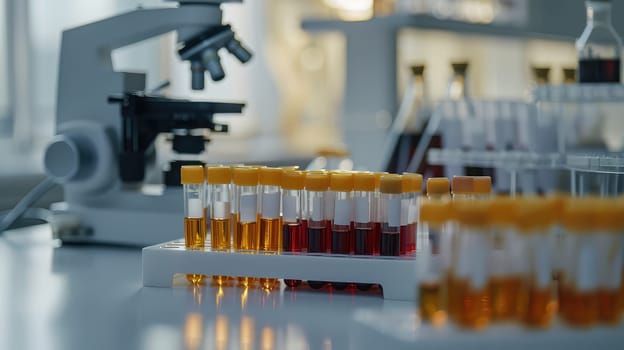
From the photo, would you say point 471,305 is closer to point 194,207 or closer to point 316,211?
point 316,211

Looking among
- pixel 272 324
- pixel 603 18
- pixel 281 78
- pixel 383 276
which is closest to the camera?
pixel 272 324

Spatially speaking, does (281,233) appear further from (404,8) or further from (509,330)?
(404,8)

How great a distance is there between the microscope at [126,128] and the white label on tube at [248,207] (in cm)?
44

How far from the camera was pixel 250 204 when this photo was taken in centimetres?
136

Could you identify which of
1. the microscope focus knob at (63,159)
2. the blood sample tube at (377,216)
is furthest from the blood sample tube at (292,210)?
the microscope focus knob at (63,159)

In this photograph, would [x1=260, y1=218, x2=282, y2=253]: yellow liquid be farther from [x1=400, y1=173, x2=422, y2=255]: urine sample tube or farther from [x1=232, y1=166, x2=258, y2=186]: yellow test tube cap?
[x1=400, y1=173, x2=422, y2=255]: urine sample tube

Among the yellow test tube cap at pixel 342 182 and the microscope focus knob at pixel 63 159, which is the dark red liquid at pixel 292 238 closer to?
the yellow test tube cap at pixel 342 182

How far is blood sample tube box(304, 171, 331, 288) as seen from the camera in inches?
51.7

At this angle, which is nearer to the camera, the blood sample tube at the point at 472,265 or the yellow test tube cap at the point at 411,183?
the blood sample tube at the point at 472,265

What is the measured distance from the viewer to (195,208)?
4.60ft

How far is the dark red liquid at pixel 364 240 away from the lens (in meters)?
1.33

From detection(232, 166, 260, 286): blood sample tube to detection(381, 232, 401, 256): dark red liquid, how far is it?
7.3 inches

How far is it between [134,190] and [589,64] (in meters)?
1.02

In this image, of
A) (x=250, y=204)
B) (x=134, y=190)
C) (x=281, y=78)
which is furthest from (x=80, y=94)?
(x=281, y=78)
